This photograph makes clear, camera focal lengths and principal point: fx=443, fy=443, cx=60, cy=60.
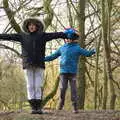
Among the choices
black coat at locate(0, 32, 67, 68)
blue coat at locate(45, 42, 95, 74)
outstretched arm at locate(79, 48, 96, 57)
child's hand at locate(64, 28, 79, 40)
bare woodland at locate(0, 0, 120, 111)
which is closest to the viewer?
black coat at locate(0, 32, 67, 68)

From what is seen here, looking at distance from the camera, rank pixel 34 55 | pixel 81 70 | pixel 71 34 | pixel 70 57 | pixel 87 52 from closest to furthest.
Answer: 1. pixel 34 55
2. pixel 87 52
3. pixel 71 34
4. pixel 70 57
5. pixel 81 70

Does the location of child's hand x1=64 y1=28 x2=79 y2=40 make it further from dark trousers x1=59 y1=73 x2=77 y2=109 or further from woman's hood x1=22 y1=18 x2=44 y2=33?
dark trousers x1=59 y1=73 x2=77 y2=109

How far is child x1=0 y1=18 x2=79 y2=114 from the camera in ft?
30.1

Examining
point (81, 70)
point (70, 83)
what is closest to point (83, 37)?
point (81, 70)

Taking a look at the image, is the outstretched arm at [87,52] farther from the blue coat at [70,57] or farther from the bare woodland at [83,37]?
the bare woodland at [83,37]

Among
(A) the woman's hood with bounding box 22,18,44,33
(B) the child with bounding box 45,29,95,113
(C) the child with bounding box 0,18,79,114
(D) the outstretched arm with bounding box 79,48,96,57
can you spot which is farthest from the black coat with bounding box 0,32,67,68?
(D) the outstretched arm with bounding box 79,48,96,57

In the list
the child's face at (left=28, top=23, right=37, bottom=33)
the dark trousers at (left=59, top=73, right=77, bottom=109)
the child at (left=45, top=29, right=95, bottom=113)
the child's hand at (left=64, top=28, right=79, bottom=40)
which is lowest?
the dark trousers at (left=59, top=73, right=77, bottom=109)

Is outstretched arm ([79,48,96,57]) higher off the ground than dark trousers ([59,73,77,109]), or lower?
higher

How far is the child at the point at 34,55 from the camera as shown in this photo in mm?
9172

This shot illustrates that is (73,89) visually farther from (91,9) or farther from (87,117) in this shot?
(91,9)

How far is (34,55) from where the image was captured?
9156mm

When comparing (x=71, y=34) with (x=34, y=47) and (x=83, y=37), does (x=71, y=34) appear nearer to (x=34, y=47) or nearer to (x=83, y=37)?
(x=34, y=47)

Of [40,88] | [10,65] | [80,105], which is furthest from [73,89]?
[10,65]

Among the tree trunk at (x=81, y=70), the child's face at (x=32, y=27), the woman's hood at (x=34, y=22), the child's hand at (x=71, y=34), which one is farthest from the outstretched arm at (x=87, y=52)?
the tree trunk at (x=81, y=70)
